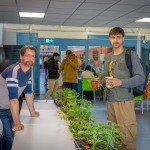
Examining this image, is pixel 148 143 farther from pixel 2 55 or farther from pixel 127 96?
pixel 2 55

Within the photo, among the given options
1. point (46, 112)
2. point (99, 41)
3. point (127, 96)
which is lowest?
point (46, 112)

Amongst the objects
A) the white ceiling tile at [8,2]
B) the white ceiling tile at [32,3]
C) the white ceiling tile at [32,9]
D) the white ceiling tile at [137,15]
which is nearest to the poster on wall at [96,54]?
the white ceiling tile at [137,15]

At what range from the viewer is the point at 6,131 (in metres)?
2.41

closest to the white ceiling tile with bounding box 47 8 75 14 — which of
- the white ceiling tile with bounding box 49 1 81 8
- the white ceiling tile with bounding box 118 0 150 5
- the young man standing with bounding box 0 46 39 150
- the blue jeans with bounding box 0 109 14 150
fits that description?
the white ceiling tile with bounding box 49 1 81 8

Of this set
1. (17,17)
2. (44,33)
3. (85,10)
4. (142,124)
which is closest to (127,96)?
(142,124)

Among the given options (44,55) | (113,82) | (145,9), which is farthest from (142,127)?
(44,55)

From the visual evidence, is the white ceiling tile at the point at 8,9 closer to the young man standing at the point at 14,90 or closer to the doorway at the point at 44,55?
the doorway at the point at 44,55

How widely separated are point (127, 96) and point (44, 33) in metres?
8.62

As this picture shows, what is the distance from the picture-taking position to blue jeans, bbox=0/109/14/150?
7.91 ft

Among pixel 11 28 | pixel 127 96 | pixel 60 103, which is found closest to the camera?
pixel 127 96

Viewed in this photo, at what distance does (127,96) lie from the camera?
2.48 meters

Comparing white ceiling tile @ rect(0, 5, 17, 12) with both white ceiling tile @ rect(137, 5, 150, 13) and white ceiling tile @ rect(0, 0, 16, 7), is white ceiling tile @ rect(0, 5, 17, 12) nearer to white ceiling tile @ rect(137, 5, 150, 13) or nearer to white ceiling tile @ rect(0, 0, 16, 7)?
white ceiling tile @ rect(0, 0, 16, 7)

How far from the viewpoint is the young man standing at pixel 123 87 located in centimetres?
239

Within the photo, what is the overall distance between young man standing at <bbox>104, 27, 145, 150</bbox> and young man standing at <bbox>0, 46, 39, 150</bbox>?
77cm
